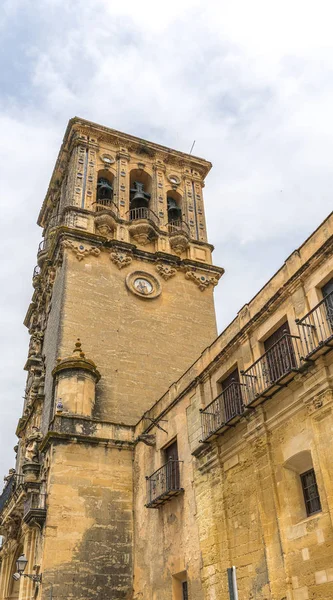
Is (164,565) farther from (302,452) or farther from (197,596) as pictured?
(302,452)

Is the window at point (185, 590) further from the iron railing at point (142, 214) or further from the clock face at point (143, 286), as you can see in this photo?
the iron railing at point (142, 214)

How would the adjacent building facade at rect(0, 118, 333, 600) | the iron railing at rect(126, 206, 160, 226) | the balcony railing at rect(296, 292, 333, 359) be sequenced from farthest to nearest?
the iron railing at rect(126, 206, 160, 226)
the adjacent building facade at rect(0, 118, 333, 600)
the balcony railing at rect(296, 292, 333, 359)

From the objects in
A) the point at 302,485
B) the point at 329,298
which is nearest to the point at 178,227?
the point at 329,298

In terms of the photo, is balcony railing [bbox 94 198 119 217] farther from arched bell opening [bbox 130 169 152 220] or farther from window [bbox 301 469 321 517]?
window [bbox 301 469 321 517]

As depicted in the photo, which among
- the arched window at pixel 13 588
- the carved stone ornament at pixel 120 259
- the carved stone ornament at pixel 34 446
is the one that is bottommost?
the arched window at pixel 13 588

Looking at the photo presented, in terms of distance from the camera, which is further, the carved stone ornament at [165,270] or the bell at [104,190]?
the bell at [104,190]

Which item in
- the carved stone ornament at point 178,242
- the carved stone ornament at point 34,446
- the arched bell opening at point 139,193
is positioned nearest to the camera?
the carved stone ornament at point 34,446

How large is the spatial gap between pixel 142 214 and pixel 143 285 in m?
4.45

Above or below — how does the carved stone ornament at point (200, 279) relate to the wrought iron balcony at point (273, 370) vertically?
above

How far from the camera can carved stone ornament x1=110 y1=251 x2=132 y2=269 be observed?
22828mm

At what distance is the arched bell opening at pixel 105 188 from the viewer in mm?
25438

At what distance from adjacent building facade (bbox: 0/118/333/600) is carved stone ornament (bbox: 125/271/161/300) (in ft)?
0.24

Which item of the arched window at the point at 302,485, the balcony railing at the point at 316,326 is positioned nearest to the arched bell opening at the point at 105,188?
the balcony railing at the point at 316,326

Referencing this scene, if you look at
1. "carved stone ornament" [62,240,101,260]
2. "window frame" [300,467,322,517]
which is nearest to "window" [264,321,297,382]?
"window frame" [300,467,322,517]
